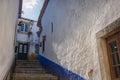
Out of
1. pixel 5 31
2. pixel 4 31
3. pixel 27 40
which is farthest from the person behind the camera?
pixel 27 40

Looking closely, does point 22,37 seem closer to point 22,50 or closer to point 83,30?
point 22,50

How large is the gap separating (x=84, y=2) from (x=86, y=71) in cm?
152

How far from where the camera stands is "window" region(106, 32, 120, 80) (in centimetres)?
224

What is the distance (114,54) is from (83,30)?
1044mm

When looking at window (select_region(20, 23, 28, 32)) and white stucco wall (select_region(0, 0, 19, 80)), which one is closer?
white stucco wall (select_region(0, 0, 19, 80))

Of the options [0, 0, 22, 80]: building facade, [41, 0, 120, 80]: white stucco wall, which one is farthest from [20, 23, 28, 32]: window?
[0, 0, 22, 80]: building facade

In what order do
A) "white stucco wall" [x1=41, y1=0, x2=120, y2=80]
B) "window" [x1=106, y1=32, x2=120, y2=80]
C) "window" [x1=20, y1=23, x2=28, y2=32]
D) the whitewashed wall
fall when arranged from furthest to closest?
1. "window" [x1=20, y1=23, x2=28, y2=32]
2. the whitewashed wall
3. "white stucco wall" [x1=41, y1=0, x2=120, y2=80]
4. "window" [x1=106, y1=32, x2=120, y2=80]

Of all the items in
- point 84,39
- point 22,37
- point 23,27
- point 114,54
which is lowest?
point 114,54

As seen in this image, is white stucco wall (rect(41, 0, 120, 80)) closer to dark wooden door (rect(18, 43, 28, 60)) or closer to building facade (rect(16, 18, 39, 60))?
building facade (rect(16, 18, 39, 60))

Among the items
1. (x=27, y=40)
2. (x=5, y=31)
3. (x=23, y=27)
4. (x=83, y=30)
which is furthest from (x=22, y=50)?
(x=5, y=31)

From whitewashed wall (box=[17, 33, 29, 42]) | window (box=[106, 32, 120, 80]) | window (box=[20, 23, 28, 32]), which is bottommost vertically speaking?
window (box=[106, 32, 120, 80])

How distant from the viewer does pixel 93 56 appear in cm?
→ 272

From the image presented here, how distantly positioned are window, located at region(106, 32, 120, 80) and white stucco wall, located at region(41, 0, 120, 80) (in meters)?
0.24

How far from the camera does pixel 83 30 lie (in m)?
3.21
